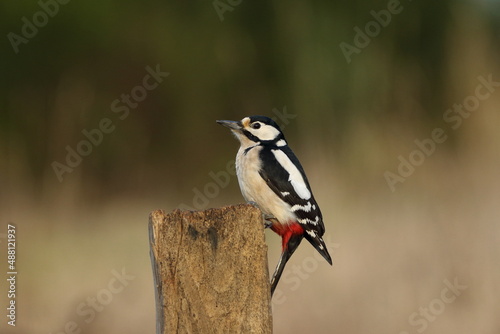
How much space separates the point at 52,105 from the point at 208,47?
2284 millimetres

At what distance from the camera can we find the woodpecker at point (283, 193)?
3.73 meters

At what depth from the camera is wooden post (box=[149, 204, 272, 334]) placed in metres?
2.14

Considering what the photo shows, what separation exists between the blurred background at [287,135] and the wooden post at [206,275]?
2693 millimetres

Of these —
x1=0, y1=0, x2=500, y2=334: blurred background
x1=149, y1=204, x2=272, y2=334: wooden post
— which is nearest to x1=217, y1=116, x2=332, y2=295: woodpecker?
x1=0, y1=0, x2=500, y2=334: blurred background

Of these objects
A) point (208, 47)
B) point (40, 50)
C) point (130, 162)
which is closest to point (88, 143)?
point (130, 162)

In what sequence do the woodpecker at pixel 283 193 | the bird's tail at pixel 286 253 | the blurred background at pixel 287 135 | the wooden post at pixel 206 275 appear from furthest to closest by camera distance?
the blurred background at pixel 287 135, the woodpecker at pixel 283 193, the bird's tail at pixel 286 253, the wooden post at pixel 206 275

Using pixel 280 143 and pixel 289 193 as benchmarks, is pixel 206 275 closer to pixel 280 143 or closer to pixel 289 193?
pixel 289 193

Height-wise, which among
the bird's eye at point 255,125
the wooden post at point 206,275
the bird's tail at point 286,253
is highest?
the bird's eye at point 255,125

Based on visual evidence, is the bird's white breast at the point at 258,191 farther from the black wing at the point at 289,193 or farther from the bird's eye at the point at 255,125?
Result: the bird's eye at the point at 255,125

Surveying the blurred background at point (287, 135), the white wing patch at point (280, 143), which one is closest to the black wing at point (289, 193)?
the white wing patch at point (280, 143)

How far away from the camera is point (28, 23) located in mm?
7312

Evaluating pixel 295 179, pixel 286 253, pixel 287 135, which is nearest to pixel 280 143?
pixel 295 179

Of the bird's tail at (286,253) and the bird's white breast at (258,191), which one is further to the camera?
the bird's white breast at (258,191)

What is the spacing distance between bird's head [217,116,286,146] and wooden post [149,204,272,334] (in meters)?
1.93
